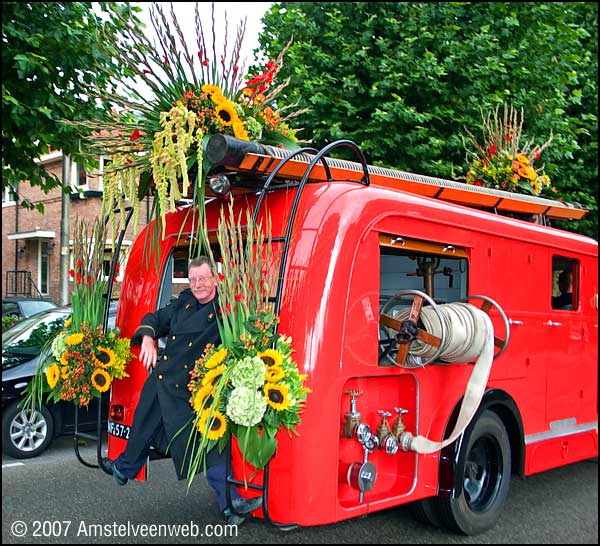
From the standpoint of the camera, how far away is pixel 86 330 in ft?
16.6

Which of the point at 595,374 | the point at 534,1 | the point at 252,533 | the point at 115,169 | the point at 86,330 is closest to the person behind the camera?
the point at 115,169

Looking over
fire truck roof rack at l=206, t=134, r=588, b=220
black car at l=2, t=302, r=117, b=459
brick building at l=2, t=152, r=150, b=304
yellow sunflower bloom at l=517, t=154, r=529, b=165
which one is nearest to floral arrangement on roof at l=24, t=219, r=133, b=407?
fire truck roof rack at l=206, t=134, r=588, b=220

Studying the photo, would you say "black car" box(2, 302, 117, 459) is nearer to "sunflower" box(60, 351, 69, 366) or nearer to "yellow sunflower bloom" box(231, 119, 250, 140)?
"sunflower" box(60, 351, 69, 366)

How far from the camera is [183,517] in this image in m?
5.80

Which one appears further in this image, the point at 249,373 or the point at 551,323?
the point at 551,323

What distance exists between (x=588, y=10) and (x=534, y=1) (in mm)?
3179

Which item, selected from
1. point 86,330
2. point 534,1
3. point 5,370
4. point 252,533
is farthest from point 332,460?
point 534,1

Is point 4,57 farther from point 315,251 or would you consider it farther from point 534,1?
point 534,1

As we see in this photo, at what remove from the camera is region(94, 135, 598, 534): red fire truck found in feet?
13.7

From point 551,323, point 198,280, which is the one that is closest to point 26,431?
point 198,280

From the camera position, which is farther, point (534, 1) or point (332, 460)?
point (534, 1)

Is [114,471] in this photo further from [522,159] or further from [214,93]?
[522,159]

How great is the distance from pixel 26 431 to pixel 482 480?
489 centimetres

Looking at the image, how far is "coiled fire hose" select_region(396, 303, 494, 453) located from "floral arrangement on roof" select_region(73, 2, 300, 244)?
1.72 m
